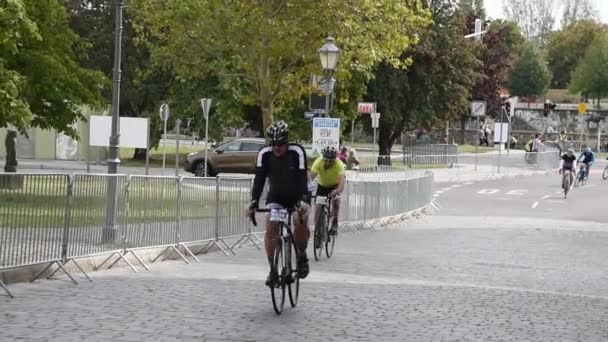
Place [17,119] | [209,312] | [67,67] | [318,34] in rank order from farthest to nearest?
[318,34]
[67,67]
[17,119]
[209,312]

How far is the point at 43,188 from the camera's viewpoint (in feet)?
37.9

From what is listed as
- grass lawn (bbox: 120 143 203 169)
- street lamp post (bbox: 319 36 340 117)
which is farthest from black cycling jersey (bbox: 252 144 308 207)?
grass lawn (bbox: 120 143 203 169)

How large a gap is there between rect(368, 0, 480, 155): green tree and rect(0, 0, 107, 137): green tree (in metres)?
31.7

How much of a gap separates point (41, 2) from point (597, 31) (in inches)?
4413

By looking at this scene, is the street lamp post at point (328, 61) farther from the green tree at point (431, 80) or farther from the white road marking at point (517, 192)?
the green tree at point (431, 80)

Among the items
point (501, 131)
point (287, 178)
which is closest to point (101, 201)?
point (287, 178)

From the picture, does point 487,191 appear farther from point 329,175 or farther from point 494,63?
point 494,63

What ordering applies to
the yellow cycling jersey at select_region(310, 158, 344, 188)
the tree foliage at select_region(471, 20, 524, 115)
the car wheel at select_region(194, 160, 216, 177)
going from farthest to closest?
the tree foliage at select_region(471, 20, 524, 115) < the car wheel at select_region(194, 160, 216, 177) < the yellow cycling jersey at select_region(310, 158, 344, 188)

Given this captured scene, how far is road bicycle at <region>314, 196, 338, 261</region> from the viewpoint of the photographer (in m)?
15.9

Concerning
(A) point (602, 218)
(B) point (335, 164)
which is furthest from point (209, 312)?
(A) point (602, 218)

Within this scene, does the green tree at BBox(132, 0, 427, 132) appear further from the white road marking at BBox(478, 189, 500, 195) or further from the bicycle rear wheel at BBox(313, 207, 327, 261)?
the white road marking at BBox(478, 189, 500, 195)

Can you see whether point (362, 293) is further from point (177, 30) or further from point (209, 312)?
point (177, 30)

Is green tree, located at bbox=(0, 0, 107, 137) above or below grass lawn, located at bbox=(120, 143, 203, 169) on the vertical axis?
above

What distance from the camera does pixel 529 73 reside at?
4732 inches
